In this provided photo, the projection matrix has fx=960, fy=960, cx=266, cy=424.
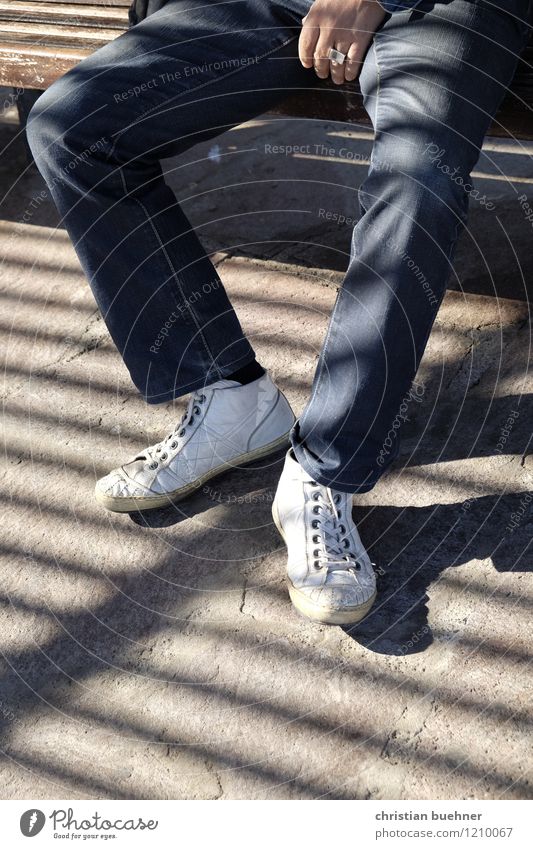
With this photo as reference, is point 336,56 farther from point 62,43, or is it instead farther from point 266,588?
point 266,588

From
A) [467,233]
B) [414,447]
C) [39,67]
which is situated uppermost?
[39,67]

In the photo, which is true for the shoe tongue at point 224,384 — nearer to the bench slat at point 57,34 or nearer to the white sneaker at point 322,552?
the white sneaker at point 322,552

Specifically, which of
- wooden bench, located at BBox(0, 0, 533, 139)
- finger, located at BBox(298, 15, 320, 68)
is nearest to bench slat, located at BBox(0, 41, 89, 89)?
wooden bench, located at BBox(0, 0, 533, 139)

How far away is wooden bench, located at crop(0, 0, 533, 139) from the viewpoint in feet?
5.62

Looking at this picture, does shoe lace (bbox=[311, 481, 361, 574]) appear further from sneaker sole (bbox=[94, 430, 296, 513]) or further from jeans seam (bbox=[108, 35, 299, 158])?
jeans seam (bbox=[108, 35, 299, 158])

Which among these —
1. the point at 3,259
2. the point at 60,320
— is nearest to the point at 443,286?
the point at 60,320

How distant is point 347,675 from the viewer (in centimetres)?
138

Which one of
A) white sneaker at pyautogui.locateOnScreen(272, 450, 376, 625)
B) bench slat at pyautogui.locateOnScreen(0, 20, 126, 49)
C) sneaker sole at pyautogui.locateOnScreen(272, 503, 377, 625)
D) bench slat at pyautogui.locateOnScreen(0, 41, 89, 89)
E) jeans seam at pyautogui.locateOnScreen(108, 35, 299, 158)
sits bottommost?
sneaker sole at pyautogui.locateOnScreen(272, 503, 377, 625)

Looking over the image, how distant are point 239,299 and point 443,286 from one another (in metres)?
0.73

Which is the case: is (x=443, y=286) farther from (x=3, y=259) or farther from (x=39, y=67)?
(x=3, y=259)

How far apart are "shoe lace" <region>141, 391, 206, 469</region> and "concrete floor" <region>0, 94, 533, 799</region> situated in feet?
0.32

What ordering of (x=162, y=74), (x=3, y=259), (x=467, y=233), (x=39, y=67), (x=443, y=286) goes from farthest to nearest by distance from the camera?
(x=3, y=259) < (x=467, y=233) < (x=39, y=67) < (x=162, y=74) < (x=443, y=286)
